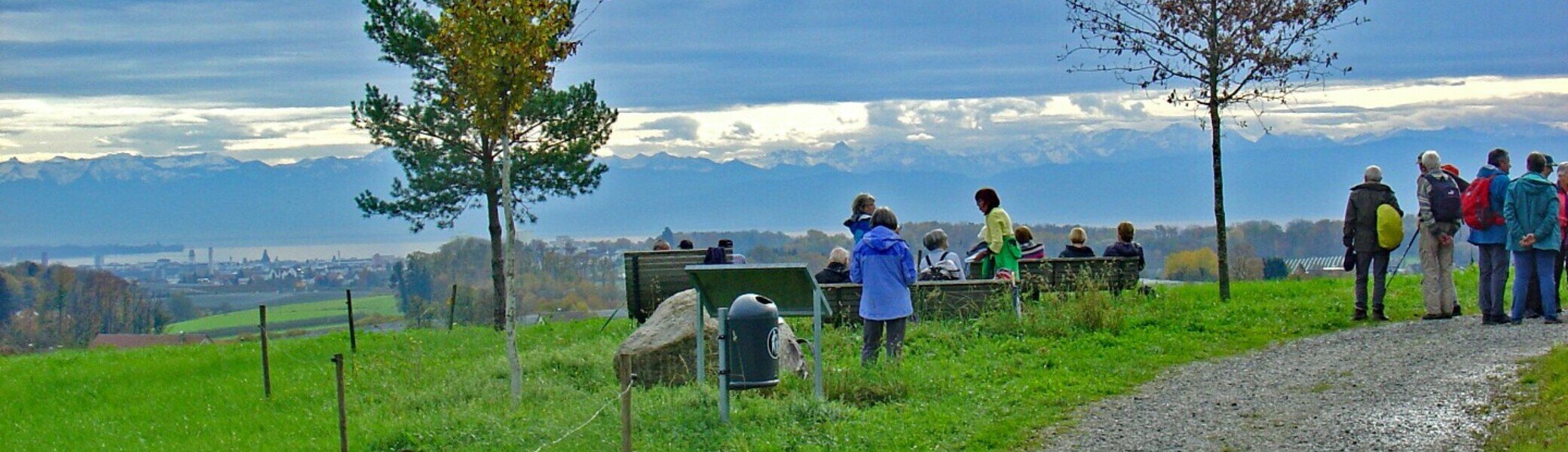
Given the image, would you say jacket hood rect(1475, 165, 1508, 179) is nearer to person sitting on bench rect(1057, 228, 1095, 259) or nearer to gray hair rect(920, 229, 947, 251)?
person sitting on bench rect(1057, 228, 1095, 259)

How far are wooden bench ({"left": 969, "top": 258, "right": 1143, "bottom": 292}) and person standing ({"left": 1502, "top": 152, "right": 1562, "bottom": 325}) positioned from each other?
4.40 metres

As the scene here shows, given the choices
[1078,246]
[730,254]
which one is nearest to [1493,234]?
[1078,246]

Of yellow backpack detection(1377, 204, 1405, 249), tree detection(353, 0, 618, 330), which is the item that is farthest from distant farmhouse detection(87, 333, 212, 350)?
yellow backpack detection(1377, 204, 1405, 249)

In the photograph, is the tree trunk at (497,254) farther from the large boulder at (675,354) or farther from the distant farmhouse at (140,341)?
the large boulder at (675,354)

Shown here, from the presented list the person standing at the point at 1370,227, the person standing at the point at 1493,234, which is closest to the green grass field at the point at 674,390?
the person standing at the point at 1370,227

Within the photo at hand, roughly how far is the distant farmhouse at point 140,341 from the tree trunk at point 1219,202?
1874 centimetres

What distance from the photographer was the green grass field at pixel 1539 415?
28.1 feet

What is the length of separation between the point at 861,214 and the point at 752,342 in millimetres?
4919

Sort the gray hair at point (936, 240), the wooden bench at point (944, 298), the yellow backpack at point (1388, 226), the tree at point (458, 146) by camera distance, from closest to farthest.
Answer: the yellow backpack at point (1388, 226) < the wooden bench at point (944, 298) < the gray hair at point (936, 240) < the tree at point (458, 146)

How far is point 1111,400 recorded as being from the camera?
1109cm

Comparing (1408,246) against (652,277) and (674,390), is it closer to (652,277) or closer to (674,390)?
(652,277)

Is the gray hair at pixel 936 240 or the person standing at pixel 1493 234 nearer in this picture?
the person standing at pixel 1493 234

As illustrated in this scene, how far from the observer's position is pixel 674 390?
11688 mm

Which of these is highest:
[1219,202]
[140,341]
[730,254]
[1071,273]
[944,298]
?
[1219,202]
